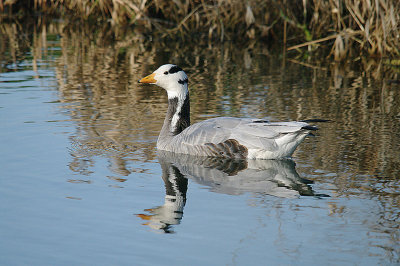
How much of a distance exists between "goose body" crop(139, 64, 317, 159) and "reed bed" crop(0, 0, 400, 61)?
6.88 m

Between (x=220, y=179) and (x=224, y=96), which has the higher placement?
(x=224, y=96)

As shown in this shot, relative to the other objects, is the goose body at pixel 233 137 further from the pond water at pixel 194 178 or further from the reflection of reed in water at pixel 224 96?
the reflection of reed in water at pixel 224 96

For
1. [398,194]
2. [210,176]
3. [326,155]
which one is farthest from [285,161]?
[398,194]

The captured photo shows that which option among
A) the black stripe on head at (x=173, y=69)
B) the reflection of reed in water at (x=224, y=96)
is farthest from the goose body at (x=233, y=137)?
the reflection of reed in water at (x=224, y=96)

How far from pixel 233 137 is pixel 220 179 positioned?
0.95m

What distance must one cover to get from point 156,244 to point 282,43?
1498cm

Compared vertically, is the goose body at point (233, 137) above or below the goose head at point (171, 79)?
below

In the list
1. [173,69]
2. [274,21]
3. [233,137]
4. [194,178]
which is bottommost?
[194,178]

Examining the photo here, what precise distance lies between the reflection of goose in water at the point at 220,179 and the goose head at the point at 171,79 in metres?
1.10

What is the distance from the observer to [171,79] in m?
9.76

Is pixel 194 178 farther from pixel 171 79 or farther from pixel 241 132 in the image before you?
pixel 171 79

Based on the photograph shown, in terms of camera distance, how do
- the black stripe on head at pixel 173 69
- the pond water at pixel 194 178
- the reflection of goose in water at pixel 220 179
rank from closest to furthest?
the pond water at pixel 194 178, the reflection of goose in water at pixel 220 179, the black stripe on head at pixel 173 69

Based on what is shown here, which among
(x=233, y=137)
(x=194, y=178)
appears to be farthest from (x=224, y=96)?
(x=194, y=178)

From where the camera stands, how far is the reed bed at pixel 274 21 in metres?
15.3
